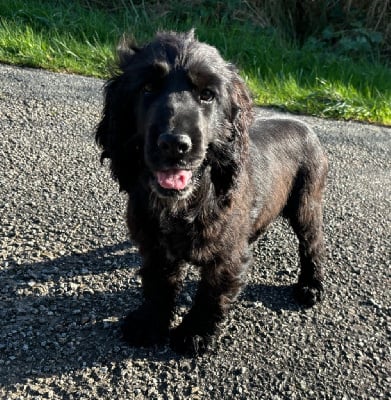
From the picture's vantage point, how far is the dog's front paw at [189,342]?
289 cm

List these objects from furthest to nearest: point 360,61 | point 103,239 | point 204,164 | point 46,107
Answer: point 360,61 → point 46,107 → point 103,239 → point 204,164

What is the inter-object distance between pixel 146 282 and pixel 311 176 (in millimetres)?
1235

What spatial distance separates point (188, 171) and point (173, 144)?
213 mm

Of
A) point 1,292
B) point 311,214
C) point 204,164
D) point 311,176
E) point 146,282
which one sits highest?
point 204,164

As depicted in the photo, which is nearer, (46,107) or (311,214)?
(311,214)

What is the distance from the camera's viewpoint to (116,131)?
268 centimetres

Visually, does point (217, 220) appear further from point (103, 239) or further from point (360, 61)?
point (360, 61)

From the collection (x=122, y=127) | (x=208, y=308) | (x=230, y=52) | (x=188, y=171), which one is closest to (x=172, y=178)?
(x=188, y=171)

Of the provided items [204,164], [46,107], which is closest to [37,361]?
[204,164]

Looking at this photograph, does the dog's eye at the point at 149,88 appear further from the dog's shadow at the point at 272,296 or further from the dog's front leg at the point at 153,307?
the dog's shadow at the point at 272,296

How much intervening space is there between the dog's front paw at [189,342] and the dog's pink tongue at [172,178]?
3.09 feet

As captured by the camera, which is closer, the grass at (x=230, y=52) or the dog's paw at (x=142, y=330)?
the dog's paw at (x=142, y=330)

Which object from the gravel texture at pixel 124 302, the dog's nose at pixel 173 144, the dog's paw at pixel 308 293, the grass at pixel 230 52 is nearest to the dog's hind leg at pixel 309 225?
the dog's paw at pixel 308 293

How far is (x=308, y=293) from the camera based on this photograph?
3.35 m
